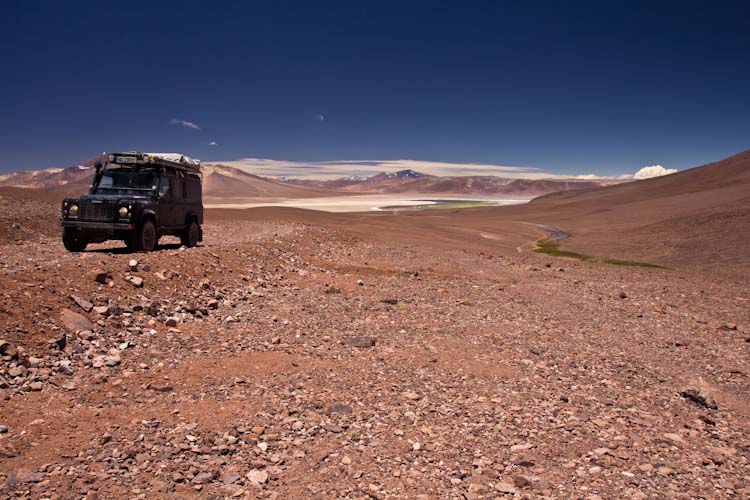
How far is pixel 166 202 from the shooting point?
16.4 metres

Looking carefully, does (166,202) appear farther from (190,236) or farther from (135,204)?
(190,236)

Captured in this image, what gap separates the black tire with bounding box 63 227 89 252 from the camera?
1493 cm

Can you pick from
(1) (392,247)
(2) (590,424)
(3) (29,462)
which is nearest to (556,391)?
(2) (590,424)

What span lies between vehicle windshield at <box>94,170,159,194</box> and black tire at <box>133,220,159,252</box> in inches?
48.9

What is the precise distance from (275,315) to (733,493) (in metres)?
8.19

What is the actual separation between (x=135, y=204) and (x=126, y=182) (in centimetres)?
156

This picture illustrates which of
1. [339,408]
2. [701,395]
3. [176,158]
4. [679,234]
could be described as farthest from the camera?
[679,234]

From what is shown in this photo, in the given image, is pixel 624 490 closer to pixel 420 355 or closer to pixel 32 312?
pixel 420 355

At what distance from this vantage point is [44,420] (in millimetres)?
5867

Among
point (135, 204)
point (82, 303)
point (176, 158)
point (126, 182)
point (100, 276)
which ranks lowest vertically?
point (82, 303)

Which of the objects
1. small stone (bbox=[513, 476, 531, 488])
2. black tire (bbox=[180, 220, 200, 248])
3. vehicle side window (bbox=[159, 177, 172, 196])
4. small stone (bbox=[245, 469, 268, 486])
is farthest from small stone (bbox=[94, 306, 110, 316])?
black tire (bbox=[180, 220, 200, 248])

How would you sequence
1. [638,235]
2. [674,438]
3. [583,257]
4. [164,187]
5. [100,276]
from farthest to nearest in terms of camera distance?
[638,235] < [583,257] < [164,187] < [100,276] < [674,438]

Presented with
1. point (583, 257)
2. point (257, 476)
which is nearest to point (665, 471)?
point (257, 476)

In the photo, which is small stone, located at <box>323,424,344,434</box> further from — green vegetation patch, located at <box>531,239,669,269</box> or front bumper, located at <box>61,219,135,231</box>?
green vegetation patch, located at <box>531,239,669,269</box>
